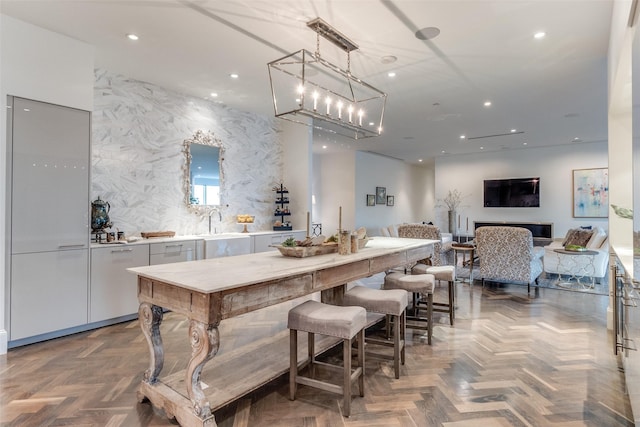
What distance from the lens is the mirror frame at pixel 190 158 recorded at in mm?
5031

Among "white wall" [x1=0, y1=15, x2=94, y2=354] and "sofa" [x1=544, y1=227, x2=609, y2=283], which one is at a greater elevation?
"white wall" [x1=0, y1=15, x2=94, y2=354]

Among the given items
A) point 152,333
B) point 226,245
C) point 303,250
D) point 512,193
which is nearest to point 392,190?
point 512,193

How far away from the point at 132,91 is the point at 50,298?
2.64 metres

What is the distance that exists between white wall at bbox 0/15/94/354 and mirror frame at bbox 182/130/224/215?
4.95 ft

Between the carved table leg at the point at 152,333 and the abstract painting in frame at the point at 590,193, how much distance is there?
10054 millimetres

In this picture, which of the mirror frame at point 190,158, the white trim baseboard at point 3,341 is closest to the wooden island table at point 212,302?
the white trim baseboard at point 3,341

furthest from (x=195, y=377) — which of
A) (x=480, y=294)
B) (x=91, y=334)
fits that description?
(x=480, y=294)

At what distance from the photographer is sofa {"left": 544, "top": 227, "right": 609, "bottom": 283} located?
5.71 metres

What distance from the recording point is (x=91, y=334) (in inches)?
139

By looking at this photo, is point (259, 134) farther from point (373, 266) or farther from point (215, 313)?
point (215, 313)

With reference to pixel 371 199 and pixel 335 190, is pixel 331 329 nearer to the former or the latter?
pixel 335 190

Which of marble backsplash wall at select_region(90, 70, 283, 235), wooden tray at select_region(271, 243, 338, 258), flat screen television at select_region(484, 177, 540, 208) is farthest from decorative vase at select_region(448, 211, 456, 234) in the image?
wooden tray at select_region(271, 243, 338, 258)

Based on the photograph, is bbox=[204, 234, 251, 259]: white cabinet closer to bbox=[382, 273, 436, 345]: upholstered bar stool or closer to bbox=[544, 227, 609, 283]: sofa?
bbox=[382, 273, 436, 345]: upholstered bar stool

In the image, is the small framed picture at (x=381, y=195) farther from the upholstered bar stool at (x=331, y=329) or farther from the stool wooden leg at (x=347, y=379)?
the stool wooden leg at (x=347, y=379)
